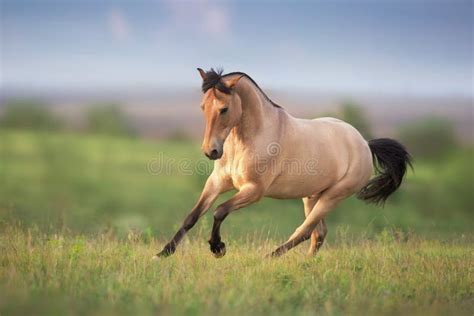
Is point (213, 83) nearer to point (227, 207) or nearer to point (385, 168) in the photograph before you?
point (227, 207)

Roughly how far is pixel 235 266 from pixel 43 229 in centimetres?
399

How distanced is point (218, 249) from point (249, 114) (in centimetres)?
164

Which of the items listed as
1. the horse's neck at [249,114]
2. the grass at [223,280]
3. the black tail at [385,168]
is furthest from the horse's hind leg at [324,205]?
the horse's neck at [249,114]

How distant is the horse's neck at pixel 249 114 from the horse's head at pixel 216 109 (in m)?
0.35

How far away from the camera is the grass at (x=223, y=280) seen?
18.5 feet

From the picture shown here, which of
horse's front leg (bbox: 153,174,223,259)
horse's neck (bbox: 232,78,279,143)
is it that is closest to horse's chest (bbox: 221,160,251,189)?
horse's front leg (bbox: 153,174,223,259)

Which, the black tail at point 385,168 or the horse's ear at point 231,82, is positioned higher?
the horse's ear at point 231,82

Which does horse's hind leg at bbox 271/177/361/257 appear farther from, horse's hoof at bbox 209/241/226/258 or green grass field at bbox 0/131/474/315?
horse's hoof at bbox 209/241/226/258

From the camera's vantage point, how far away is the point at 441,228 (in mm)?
12375

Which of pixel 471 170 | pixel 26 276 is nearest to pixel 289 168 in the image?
pixel 26 276

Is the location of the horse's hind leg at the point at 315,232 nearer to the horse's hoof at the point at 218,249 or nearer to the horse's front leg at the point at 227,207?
the horse's front leg at the point at 227,207

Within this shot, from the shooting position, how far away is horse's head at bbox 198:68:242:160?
7.36m

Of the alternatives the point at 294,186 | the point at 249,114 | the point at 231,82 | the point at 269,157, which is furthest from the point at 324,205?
the point at 231,82

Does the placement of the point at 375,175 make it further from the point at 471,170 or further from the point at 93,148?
the point at 93,148
